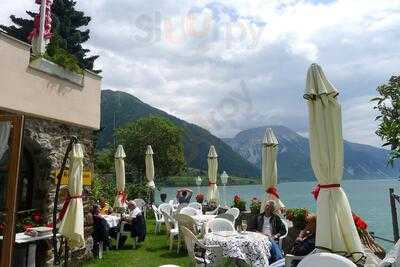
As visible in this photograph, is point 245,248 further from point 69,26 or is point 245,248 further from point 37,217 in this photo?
point 69,26

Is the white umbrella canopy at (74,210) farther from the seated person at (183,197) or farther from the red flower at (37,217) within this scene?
the seated person at (183,197)

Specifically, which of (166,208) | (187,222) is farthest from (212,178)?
(187,222)

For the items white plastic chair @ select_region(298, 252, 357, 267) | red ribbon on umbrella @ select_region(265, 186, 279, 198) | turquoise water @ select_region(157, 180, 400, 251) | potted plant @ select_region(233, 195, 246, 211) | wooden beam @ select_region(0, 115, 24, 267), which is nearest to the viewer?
white plastic chair @ select_region(298, 252, 357, 267)

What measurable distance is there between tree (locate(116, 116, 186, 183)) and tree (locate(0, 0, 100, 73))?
38.2 feet

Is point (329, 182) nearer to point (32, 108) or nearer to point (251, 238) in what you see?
point (251, 238)

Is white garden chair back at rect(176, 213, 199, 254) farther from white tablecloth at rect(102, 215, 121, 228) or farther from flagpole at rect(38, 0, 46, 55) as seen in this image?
flagpole at rect(38, 0, 46, 55)

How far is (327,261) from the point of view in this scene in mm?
3770

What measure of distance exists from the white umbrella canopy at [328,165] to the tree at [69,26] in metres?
24.3

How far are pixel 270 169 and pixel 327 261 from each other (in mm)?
6769

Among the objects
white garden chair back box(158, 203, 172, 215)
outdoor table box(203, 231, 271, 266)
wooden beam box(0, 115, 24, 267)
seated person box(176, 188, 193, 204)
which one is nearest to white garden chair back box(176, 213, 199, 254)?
outdoor table box(203, 231, 271, 266)

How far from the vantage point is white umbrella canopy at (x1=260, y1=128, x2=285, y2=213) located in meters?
10.1

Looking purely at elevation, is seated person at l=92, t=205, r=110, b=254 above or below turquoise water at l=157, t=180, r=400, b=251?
above

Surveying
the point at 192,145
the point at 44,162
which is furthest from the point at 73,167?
the point at 192,145

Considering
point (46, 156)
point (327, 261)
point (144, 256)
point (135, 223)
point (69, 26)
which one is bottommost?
point (144, 256)
